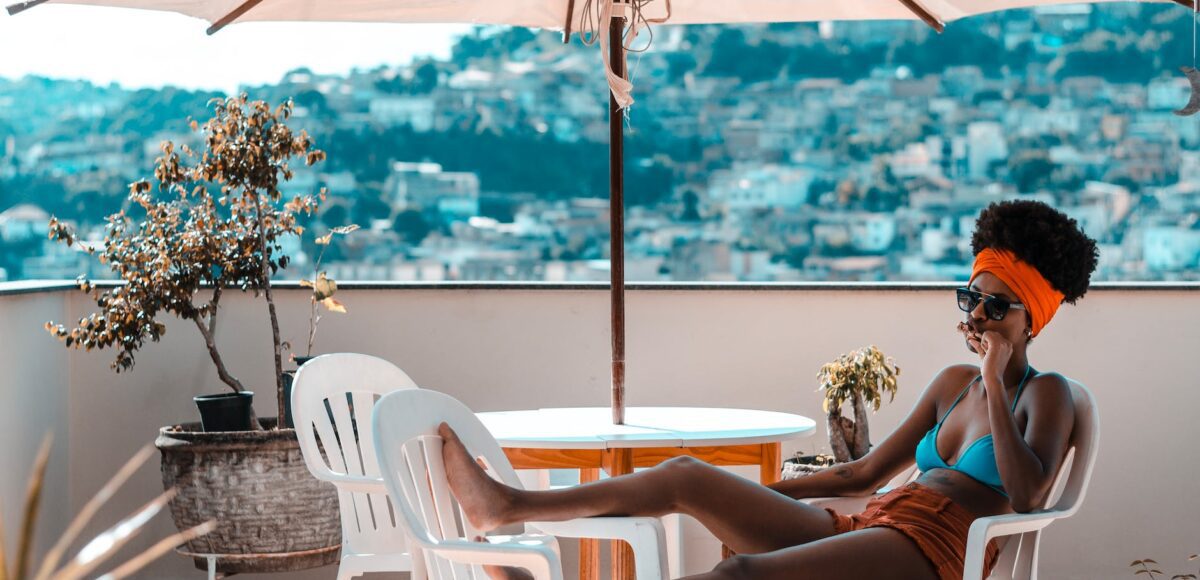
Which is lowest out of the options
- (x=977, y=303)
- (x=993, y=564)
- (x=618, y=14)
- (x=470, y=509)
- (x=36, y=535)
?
(x=36, y=535)

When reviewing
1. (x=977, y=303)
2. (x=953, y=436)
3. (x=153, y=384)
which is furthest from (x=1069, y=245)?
(x=153, y=384)

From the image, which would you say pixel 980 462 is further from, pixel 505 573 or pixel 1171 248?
pixel 1171 248

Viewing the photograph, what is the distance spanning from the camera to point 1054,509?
2.44 meters

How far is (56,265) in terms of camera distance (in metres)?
5.82

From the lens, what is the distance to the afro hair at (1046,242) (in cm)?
255

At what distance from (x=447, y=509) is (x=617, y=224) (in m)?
1.13

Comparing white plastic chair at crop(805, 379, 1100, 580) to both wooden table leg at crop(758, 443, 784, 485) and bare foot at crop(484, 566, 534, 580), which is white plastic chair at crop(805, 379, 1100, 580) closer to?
wooden table leg at crop(758, 443, 784, 485)

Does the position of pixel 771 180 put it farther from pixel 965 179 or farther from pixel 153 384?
pixel 153 384

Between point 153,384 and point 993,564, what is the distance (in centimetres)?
303

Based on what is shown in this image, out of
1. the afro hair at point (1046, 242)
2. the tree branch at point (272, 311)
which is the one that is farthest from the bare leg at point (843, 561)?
the tree branch at point (272, 311)

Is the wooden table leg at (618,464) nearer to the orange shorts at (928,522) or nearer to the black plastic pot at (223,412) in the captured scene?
the orange shorts at (928,522)

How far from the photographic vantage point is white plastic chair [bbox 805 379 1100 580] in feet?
7.75

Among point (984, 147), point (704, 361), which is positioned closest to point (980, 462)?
point (704, 361)

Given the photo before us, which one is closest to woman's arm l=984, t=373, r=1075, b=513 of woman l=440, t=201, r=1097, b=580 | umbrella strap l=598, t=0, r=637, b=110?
woman l=440, t=201, r=1097, b=580
